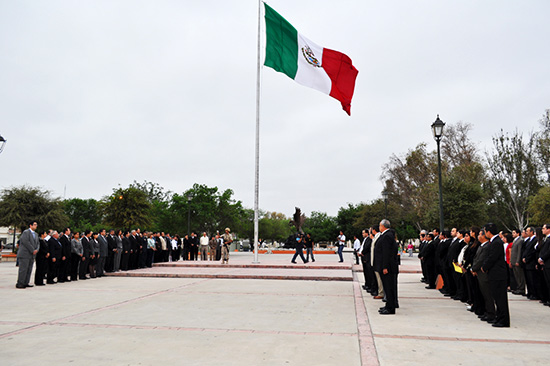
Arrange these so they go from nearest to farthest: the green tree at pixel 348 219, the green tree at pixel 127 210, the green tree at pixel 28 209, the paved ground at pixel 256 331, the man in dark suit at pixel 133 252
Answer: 1. the paved ground at pixel 256 331
2. the man in dark suit at pixel 133 252
3. the green tree at pixel 28 209
4. the green tree at pixel 127 210
5. the green tree at pixel 348 219

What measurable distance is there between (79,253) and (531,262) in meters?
14.6

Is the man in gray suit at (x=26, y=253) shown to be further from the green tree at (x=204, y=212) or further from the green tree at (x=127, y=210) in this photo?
the green tree at (x=204, y=212)

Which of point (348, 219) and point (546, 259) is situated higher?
point (348, 219)

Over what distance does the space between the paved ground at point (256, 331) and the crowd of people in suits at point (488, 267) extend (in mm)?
435

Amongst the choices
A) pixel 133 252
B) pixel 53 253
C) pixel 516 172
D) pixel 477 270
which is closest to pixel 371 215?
pixel 516 172

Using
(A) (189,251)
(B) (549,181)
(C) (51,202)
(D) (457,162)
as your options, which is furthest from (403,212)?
(C) (51,202)

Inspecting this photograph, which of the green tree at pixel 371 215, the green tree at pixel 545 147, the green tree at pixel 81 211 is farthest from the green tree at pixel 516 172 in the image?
the green tree at pixel 81 211

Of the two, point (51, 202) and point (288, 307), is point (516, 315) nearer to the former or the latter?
point (288, 307)

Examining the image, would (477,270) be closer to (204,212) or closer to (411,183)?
(204,212)

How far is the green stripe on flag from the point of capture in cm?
1944

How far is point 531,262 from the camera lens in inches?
421

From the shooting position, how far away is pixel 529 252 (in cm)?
1070

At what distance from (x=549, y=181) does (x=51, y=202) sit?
46195 mm

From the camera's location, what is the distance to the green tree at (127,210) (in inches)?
1464
